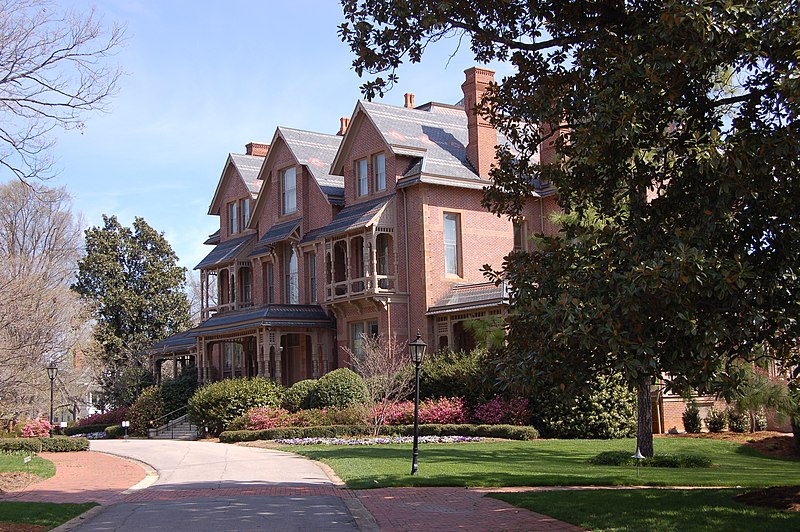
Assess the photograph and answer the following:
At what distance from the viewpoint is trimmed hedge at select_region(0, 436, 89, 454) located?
2497cm

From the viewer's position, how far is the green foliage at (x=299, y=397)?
3234 cm

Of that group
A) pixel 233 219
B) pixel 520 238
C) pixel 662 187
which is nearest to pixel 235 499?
pixel 662 187

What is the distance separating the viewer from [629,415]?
1091 inches

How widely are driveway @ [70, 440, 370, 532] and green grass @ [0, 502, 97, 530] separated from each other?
0.38m

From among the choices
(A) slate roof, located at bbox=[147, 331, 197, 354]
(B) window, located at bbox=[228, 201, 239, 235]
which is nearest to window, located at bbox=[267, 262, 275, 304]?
(B) window, located at bbox=[228, 201, 239, 235]

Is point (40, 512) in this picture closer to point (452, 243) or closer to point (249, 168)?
point (452, 243)

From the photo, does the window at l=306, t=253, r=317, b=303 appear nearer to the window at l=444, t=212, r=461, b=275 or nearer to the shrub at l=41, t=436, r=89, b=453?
the window at l=444, t=212, r=461, b=275

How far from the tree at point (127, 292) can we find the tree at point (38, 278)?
5.48 feet

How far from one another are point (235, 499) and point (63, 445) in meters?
14.6

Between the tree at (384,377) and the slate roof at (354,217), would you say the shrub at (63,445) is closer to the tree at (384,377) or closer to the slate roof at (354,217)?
the tree at (384,377)

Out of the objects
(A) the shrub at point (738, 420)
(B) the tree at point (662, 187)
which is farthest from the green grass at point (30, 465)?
(A) the shrub at point (738, 420)

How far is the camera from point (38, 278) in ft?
131

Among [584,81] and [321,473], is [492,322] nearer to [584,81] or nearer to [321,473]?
[321,473]

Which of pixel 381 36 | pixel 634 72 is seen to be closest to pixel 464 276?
pixel 381 36
